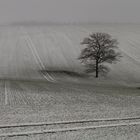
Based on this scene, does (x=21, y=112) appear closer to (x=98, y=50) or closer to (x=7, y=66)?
(x=98, y=50)

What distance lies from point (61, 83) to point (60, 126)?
2715 centimetres

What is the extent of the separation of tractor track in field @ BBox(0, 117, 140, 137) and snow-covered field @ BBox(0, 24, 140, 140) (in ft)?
1.25

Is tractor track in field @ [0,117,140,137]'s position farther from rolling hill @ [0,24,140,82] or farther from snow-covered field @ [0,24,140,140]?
rolling hill @ [0,24,140,82]

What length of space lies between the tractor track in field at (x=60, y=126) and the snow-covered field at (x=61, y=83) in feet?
1.25

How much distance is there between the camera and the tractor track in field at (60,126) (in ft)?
24.9

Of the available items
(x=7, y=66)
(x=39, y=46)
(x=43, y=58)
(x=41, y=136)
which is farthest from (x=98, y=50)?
(x=41, y=136)

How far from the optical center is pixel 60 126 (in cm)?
834

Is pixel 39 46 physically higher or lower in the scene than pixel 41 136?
higher

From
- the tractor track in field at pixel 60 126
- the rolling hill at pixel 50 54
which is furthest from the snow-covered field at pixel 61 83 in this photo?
the tractor track in field at pixel 60 126

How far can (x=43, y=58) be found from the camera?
58125 millimetres

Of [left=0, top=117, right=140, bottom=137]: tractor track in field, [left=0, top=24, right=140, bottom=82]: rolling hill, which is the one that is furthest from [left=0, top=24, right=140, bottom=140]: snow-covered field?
[left=0, top=117, right=140, bottom=137]: tractor track in field

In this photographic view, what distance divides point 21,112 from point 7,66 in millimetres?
42243

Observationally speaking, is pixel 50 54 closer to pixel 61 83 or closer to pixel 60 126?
pixel 61 83

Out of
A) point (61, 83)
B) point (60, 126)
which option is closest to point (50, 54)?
point (61, 83)
